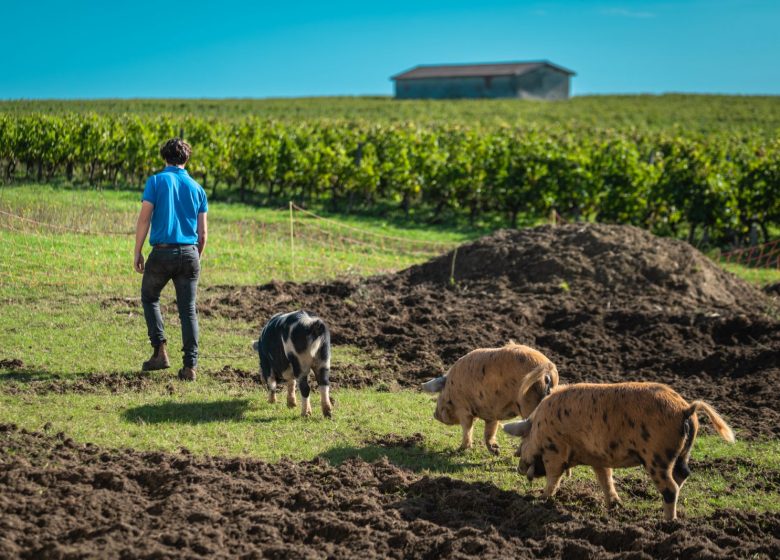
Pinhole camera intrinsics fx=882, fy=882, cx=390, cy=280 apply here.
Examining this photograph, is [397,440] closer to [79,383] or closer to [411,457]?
[411,457]

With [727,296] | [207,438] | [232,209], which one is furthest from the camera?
[232,209]

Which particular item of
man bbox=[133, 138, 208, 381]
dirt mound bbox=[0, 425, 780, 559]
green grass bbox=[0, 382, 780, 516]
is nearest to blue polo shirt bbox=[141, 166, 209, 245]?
man bbox=[133, 138, 208, 381]

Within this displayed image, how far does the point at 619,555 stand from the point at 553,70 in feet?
334

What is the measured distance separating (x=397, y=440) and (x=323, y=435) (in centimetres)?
74

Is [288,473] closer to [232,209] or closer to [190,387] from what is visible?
[190,387]

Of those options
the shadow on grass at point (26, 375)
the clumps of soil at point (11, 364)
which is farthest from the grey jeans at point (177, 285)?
the clumps of soil at point (11, 364)

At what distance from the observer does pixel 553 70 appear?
103 m

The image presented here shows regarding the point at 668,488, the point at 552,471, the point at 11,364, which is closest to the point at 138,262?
the point at 11,364

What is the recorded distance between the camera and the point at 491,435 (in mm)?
8625

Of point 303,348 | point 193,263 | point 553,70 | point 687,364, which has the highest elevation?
point 553,70

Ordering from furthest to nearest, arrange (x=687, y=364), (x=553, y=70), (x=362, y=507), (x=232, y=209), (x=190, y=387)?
(x=553, y=70)
(x=232, y=209)
(x=687, y=364)
(x=190, y=387)
(x=362, y=507)

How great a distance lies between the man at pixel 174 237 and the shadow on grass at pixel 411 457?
2.86 metres

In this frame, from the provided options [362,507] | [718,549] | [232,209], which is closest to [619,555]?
[718,549]

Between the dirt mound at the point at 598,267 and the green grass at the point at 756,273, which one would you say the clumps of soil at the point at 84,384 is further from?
the green grass at the point at 756,273
